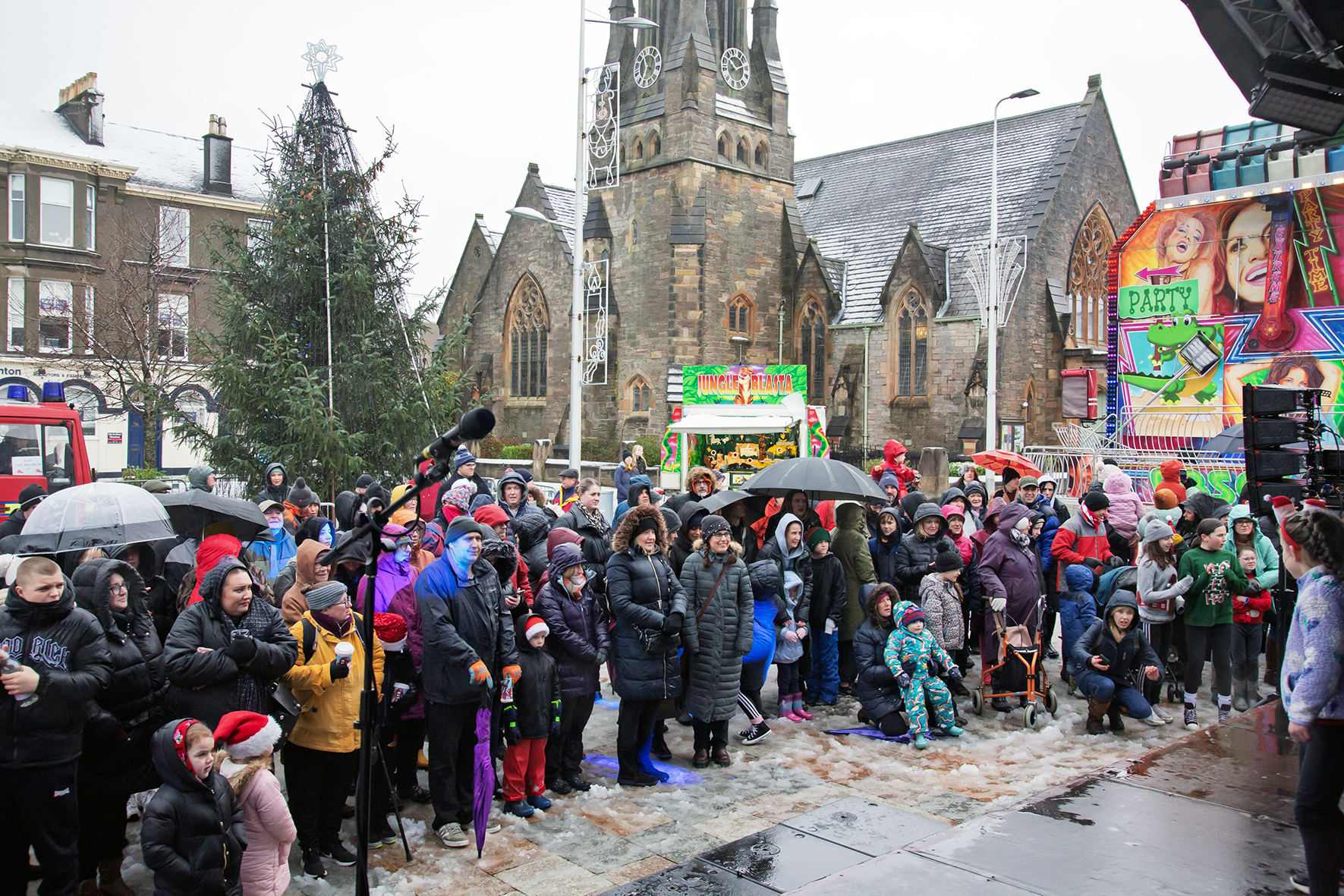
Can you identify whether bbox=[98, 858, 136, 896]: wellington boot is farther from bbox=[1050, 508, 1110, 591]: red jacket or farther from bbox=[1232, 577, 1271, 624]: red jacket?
bbox=[1232, 577, 1271, 624]: red jacket

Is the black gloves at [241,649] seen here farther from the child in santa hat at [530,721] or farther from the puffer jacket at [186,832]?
the child in santa hat at [530,721]

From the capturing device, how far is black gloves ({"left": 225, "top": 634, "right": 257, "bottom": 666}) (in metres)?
4.60

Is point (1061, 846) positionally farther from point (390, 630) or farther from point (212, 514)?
point (212, 514)

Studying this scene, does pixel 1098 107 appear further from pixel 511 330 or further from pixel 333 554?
pixel 333 554

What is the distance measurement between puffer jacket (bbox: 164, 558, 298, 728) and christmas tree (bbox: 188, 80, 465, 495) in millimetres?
7700

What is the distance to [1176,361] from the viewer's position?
20203 millimetres

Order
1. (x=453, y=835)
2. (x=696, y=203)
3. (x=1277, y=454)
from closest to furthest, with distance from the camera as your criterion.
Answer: (x=453, y=835), (x=1277, y=454), (x=696, y=203)

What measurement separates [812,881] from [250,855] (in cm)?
267

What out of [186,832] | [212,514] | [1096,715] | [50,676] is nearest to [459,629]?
[186,832]

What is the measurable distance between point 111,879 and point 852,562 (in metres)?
5.97

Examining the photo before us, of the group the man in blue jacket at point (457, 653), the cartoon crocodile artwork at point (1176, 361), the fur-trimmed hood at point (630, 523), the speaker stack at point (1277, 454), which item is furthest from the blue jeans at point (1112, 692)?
the cartoon crocodile artwork at point (1176, 361)

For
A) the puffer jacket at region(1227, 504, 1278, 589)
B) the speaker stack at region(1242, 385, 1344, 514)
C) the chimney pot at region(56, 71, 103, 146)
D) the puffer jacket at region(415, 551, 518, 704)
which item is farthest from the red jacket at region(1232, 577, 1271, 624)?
the chimney pot at region(56, 71, 103, 146)

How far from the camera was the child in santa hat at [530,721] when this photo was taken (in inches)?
229

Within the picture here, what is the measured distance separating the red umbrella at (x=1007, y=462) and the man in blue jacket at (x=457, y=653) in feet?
22.1
